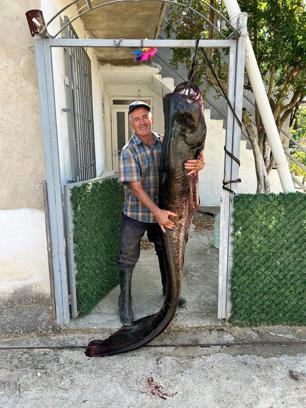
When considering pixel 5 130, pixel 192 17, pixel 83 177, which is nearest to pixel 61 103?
pixel 5 130

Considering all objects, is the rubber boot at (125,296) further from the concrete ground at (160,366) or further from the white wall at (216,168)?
the white wall at (216,168)

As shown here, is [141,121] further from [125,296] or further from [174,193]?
[125,296]

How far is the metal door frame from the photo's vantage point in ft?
8.17

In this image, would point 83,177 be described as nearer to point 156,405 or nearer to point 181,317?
point 181,317

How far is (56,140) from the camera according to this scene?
2.60 metres

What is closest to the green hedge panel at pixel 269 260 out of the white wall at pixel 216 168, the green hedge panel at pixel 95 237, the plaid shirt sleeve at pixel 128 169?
the plaid shirt sleeve at pixel 128 169

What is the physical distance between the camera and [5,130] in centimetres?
290

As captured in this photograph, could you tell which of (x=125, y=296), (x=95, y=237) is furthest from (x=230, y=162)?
(x=125, y=296)

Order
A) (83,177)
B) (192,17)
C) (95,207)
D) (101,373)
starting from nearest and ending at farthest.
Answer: (101,373) < (95,207) < (83,177) < (192,17)

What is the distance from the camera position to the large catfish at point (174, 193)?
2250mm

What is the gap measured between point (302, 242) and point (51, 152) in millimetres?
2118

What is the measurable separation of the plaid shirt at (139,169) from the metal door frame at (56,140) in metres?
0.53

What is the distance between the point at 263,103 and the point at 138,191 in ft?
4.45

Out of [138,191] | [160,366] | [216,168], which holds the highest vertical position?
[138,191]
